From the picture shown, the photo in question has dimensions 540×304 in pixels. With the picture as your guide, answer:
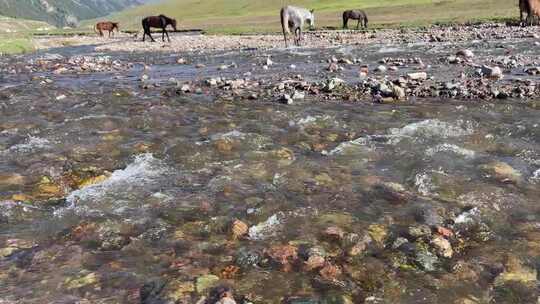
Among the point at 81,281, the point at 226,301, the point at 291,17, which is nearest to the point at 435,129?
the point at 226,301

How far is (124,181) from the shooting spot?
363 inches

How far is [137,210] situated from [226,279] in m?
2.53

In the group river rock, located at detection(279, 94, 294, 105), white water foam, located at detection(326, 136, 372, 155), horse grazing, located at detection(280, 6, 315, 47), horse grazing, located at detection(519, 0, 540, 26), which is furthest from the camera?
horse grazing, located at detection(519, 0, 540, 26)

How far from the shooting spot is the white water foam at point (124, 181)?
858 centimetres

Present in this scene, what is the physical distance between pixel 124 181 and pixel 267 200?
9.23ft

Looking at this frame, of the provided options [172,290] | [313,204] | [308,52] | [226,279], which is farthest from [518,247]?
[308,52]

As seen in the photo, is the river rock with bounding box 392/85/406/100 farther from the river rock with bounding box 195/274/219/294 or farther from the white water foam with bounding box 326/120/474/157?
the river rock with bounding box 195/274/219/294

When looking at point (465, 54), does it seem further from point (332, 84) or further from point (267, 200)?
point (267, 200)

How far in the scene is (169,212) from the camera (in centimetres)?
790

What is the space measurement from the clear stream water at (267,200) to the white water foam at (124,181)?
0.05 meters

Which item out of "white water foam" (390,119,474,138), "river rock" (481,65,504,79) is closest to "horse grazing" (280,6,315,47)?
"river rock" (481,65,504,79)

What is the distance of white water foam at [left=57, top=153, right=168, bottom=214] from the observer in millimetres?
8578

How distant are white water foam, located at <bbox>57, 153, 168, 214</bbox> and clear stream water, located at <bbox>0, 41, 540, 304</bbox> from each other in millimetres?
48

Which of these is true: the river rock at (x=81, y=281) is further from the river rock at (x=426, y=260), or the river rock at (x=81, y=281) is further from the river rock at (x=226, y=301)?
the river rock at (x=426, y=260)
